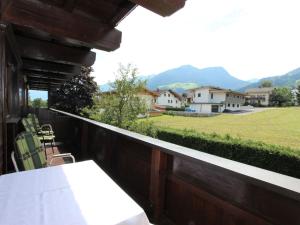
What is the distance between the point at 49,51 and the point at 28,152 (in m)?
1.94

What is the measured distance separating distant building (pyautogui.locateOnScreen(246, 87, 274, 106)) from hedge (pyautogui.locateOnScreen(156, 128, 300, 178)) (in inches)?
1980

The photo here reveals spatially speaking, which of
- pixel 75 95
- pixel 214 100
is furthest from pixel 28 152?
pixel 214 100

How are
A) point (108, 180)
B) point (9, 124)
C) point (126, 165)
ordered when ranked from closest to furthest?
point (108, 180) < point (126, 165) < point (9, 124)

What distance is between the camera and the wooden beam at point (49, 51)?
329 cm

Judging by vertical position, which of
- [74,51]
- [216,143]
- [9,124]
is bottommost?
[216,143]

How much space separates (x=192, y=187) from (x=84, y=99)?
17.0 m

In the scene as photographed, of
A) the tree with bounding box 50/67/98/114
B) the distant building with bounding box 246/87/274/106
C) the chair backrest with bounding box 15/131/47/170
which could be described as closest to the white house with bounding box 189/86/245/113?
the distant building with bounding box 246/87/274/106

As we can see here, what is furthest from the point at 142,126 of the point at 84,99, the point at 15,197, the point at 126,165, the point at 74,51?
the point at 84,99

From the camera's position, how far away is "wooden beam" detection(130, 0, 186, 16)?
1.39m

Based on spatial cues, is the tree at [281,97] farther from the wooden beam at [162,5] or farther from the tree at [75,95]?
the wooden beam at [162,5]

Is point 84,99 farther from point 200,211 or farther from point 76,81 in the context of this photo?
point 200,211

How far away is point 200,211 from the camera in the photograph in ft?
5.27

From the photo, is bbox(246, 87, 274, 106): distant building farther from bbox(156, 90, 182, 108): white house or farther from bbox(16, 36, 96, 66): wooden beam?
bbox(16, 36, 96, 66): wooden beam

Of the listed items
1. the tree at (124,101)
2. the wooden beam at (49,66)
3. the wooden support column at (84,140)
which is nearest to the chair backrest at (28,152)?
the wooden support column at (84,140)
